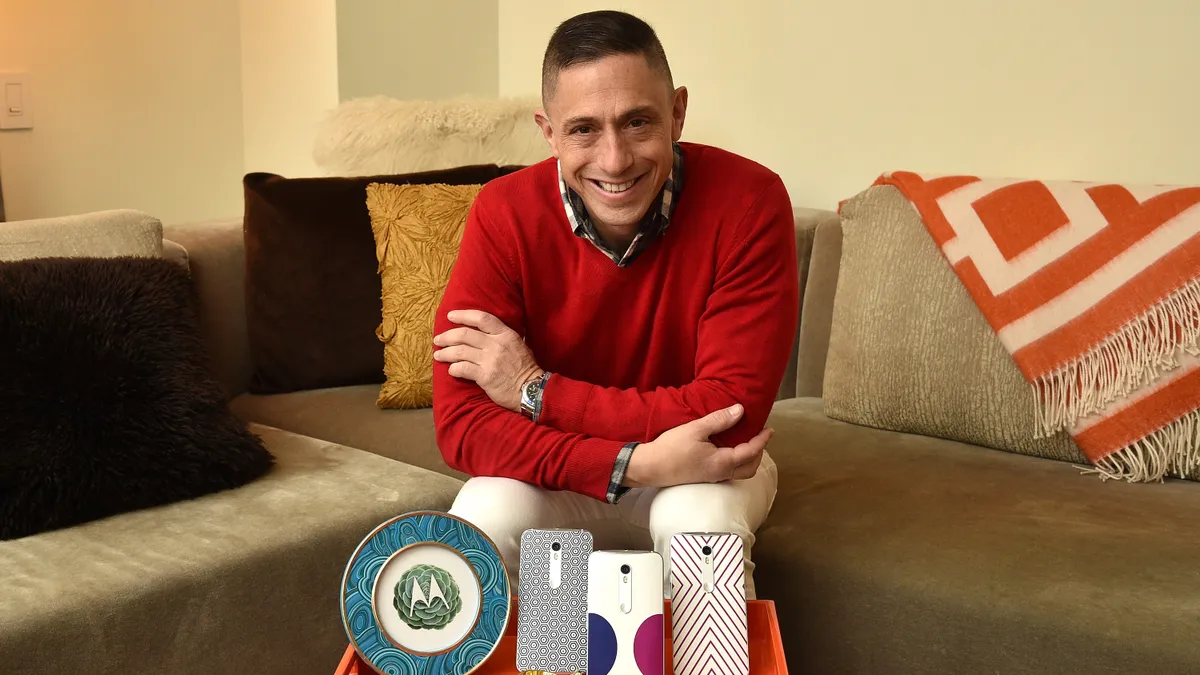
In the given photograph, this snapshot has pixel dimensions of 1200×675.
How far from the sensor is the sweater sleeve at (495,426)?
148 cm

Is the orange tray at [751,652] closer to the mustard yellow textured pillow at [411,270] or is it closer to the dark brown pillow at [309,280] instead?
the mustard yellow textured pillow at [411,270]

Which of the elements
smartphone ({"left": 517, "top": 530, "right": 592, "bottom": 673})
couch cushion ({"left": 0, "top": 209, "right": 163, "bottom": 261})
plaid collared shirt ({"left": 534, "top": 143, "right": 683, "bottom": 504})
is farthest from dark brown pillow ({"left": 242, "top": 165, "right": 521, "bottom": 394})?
smartphone ({"left": 517, "top": 530, "right": 592, "bottom": 673})

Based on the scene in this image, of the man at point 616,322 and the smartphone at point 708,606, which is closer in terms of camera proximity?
the smartphone at point 708,606

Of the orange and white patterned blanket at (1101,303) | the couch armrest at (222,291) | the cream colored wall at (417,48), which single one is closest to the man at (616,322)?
the orange and white patterned blanket at (1101,303)

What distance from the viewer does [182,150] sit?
3.30 meters

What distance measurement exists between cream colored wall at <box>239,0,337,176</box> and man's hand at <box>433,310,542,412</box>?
1.84 metres

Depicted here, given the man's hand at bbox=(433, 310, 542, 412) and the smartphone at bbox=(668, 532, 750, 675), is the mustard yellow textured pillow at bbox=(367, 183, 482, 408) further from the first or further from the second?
the smartphone at bbox=(668, 532, 750, 675)

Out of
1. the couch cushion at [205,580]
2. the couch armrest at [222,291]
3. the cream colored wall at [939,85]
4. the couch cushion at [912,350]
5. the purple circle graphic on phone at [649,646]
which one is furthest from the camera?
the couch armrest at [222,291]

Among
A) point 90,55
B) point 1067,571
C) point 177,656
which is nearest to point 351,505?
point 177,656

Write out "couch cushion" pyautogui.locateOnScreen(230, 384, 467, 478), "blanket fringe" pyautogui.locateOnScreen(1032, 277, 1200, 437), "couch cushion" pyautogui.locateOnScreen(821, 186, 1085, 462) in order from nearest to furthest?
1. "blanket fringe" pyautogui.locateOnScreen(1032, 277, 1200, 437)
2. "couch cushion" pyautogui.locateOnScreen(821, 186, 1085, 462)
3. "couch cushion" pyautogui.locateOnScreen(230, 384, 467, 478)

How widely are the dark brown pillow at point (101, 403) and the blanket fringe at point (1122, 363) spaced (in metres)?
1.31

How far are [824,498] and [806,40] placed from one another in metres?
1.30

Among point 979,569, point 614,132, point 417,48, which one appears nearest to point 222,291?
point 614,132

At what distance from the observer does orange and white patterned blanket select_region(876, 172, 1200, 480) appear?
1837 millimetres
